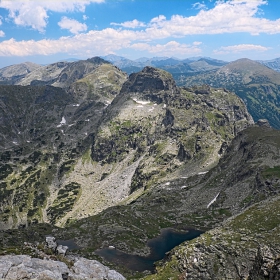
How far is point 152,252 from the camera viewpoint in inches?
5541

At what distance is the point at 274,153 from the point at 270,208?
109497mm

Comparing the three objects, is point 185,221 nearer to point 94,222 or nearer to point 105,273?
point 94,222

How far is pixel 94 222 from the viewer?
185750 millimetres

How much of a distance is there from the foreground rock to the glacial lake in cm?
5866

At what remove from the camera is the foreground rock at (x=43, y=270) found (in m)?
48.5

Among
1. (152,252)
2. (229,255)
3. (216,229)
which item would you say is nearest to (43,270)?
(229,255)

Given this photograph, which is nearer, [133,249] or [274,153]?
[133,249]

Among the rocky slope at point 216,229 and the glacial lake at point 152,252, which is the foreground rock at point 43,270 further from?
the glacial lake at point 152,252

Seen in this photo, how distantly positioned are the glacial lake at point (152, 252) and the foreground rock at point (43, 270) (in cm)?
5866

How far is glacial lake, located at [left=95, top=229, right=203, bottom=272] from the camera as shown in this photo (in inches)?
4911

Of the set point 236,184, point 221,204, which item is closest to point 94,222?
point 221,204

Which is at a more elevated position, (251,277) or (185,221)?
(251,277)

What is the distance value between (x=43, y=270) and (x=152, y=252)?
322 feet

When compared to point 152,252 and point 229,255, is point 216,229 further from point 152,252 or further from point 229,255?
point 152,252
